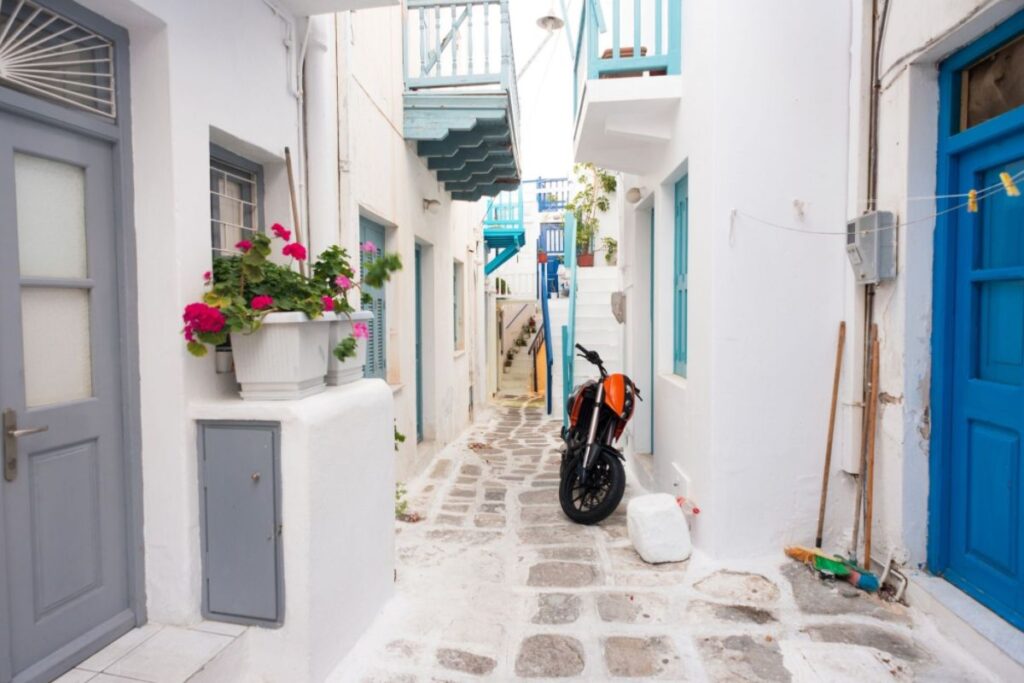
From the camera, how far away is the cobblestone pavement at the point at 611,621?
105 inches

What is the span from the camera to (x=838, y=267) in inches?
145

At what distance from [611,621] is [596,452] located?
1516 millimetres

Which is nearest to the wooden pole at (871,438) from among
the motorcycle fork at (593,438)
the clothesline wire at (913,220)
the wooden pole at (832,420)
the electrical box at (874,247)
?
the wooden pole at (832,420)

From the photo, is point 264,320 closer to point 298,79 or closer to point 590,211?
point 298,79

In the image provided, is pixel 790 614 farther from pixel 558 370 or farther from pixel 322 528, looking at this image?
pixel 558 370

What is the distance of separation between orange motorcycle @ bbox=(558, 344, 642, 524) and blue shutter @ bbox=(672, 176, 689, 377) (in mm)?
483

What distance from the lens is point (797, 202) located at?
3.66 m

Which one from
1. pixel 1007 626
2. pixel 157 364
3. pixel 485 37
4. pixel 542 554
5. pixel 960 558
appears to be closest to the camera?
pixel 157 364

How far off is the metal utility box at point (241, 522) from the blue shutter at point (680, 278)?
330 centimetres

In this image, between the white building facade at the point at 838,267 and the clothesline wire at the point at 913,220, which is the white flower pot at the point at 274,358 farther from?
the clothesline wire at the point at 913,220

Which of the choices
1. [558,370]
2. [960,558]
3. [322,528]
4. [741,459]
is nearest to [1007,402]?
[960,558]

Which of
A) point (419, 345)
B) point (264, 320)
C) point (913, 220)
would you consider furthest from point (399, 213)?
point (913, 220)

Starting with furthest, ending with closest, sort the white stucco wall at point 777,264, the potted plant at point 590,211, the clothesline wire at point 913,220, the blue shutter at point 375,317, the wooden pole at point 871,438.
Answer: the potted plant at point 590,211, the blue shutter at point 375,317, the white stucco wall at point 777,264, the wooden pole at point 871,438, the clothesline wire at point 913,220

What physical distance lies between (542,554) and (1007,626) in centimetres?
238
